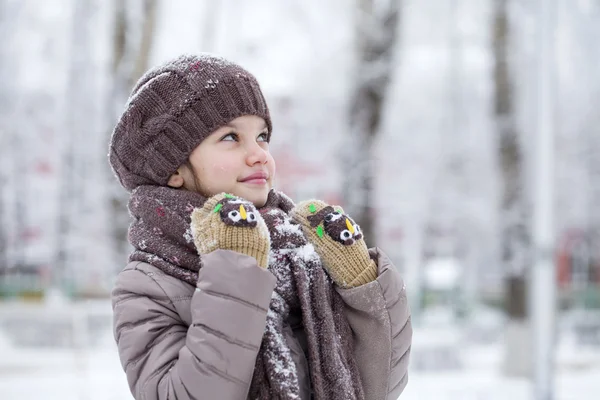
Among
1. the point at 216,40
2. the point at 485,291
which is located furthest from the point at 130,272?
the point at 485,291

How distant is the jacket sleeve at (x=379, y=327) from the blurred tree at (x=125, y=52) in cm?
769

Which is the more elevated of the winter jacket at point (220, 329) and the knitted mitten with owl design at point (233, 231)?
the knitted mitten with owl design at point (233, 231)

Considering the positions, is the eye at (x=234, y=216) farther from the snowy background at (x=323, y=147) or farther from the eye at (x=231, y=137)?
the snowy background at (x=323, y=147)

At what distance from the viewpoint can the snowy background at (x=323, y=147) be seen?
30.1ft

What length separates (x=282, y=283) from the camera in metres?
1.54

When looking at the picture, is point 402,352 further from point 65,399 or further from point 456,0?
point 456,0

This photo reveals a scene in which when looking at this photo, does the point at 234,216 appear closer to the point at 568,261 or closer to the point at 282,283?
the point at 282,283

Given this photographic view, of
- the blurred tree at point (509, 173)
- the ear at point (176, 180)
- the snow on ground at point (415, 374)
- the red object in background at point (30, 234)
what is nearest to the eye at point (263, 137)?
the ear at point (176, 180)

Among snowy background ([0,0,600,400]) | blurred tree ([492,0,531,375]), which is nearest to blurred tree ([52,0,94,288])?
snowy background ([0,0,600,400])

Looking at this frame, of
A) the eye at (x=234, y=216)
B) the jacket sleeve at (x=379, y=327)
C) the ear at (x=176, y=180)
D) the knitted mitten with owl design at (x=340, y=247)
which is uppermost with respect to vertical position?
the ear at (x=176, y=180)

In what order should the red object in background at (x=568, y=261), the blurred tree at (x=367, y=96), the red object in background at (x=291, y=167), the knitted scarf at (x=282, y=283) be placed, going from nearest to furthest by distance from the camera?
1. the knitted scarf at (x=282, y=283)
2. the blurred tree at (x=367, y=96)
3. the red object in background at (x=291, y=167)
4. the red object in background at (x=568, y=261)

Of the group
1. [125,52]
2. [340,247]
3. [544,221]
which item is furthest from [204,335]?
[125,52]

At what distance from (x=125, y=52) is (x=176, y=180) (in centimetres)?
791

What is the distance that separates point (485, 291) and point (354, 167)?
60.7 ft
